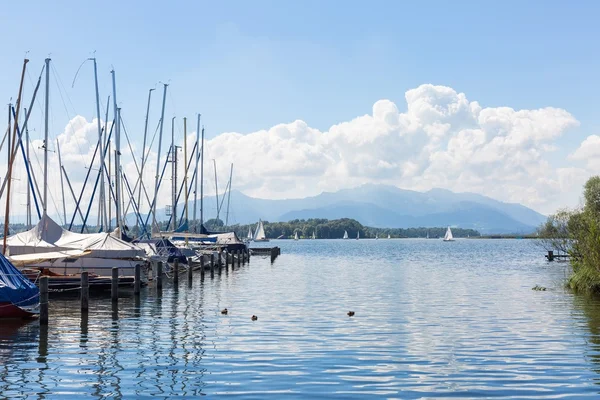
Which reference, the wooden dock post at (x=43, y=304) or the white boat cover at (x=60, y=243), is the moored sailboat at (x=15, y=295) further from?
the white boat cover at (x=60, y=243)

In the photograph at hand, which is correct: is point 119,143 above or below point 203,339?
above

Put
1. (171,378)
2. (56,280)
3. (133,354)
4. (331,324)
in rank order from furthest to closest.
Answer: (56,280), (331,324), (133,354), (171,378)

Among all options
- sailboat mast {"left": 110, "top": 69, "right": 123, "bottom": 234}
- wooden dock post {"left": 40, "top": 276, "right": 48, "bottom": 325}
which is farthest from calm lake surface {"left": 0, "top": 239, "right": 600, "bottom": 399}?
sailboat mast {"left": 110, "top": 69, "right": 123, "bottom": 234}

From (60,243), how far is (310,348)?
26622 mm

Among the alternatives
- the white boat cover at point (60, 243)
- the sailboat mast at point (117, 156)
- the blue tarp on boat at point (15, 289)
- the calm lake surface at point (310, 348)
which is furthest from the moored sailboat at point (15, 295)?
the sailboat mast at point (117, 156)

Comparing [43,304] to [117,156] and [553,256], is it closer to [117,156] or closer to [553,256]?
[117,156]

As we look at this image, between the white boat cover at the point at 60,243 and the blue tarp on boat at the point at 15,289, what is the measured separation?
1381cm

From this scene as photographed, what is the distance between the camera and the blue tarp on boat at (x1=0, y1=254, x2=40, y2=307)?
96.9 ft

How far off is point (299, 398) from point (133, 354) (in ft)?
25.1

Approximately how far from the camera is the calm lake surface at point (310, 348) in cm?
1802

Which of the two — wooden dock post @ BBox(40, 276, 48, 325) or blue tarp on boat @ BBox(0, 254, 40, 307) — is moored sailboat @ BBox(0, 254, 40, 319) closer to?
blue tarp on boat @ BBox(0, 254, 40, 307)

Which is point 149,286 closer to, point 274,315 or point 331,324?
point 274,315

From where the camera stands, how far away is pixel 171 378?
19094 millimetres

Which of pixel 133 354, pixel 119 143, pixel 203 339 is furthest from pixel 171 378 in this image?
pixel 119 143
